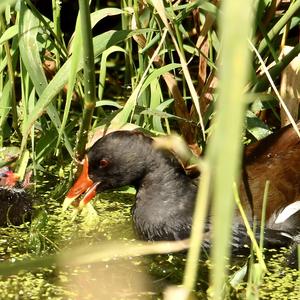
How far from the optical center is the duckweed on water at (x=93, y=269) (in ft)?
8.27

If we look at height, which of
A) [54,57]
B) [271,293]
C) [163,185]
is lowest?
[271,293]

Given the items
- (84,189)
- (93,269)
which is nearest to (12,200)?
(84,189)

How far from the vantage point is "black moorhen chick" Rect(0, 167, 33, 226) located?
310 cm

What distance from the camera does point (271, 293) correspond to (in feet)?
8.14

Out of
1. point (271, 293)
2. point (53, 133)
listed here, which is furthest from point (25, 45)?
point (271, 293)

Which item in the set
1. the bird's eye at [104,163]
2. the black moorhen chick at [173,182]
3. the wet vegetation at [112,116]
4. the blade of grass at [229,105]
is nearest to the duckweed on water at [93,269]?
the wet vegetation at [112,116]

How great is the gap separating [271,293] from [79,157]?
96 centimetres

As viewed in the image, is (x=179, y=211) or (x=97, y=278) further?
(x=179, y=211)

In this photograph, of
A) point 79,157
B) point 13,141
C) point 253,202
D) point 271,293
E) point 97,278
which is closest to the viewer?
point 271,293

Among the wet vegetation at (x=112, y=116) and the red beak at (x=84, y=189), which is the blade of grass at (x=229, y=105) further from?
the red beak at (x=84, y=189)

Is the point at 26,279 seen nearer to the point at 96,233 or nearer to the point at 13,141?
the point at 96,233

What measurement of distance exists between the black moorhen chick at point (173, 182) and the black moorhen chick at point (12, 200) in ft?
0.80

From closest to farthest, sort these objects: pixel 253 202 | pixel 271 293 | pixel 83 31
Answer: pixel 83 31, pixel 271 293, pixel 253 202

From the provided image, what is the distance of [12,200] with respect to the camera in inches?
125
